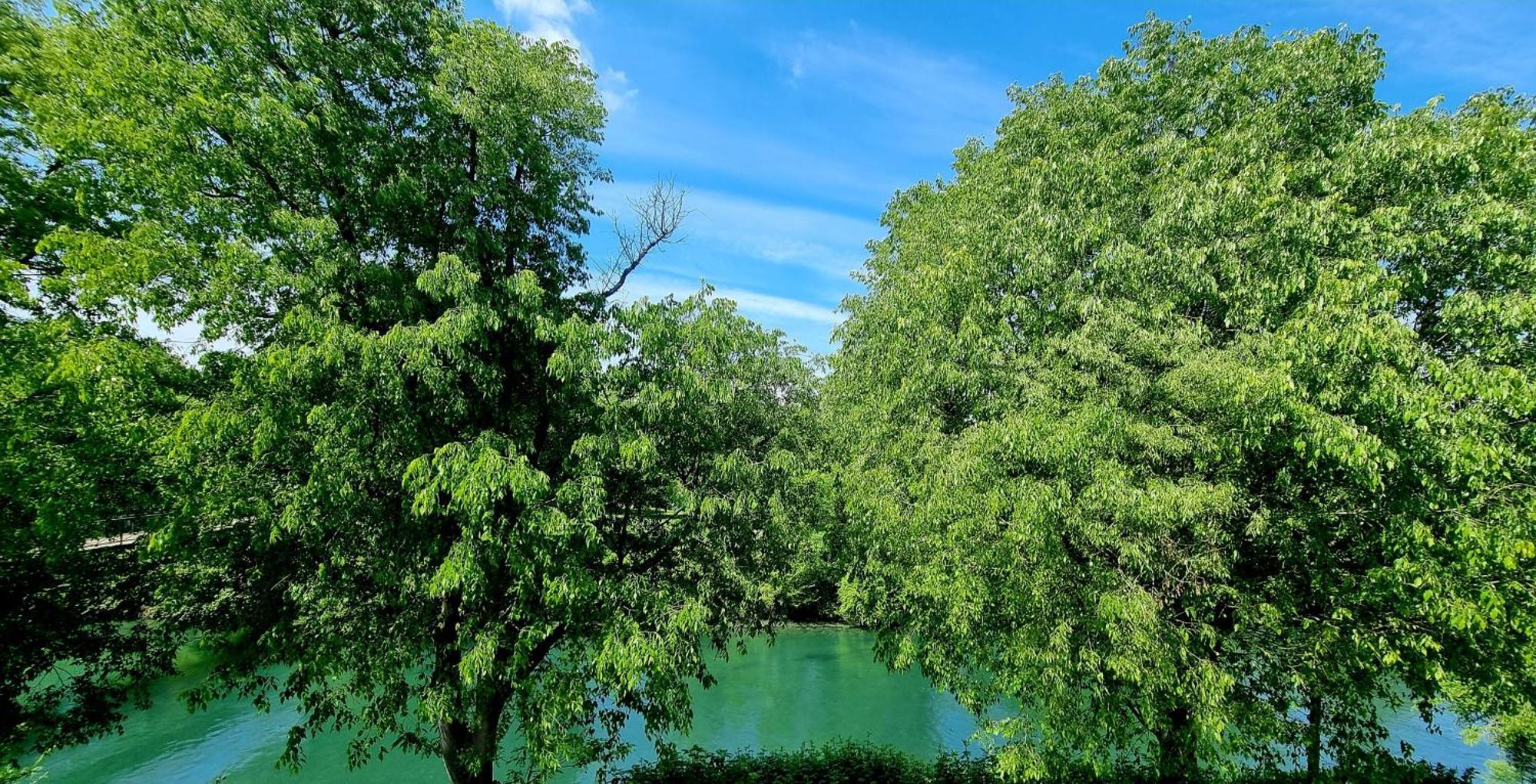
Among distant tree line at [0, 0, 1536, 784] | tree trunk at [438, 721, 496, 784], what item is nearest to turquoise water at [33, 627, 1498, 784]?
tree trunk at [438, 721, 496, 784]

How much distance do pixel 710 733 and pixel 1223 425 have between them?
1439 cm

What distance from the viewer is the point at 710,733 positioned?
16469mm

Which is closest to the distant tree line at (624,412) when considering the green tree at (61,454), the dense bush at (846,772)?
the green tree at (61,454)

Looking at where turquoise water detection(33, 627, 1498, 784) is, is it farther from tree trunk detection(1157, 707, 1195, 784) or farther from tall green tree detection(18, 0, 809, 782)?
tall green tree detection(18, 0, 809, 782)

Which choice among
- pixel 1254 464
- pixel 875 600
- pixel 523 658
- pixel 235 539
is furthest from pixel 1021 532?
pixel 235 539

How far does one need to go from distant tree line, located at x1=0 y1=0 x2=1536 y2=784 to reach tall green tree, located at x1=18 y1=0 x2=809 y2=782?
6 cm

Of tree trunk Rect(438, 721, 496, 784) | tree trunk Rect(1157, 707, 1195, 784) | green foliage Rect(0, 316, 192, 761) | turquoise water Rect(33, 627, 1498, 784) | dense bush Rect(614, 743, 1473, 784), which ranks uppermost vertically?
green foliage Rect(0, 316, 192, 761)

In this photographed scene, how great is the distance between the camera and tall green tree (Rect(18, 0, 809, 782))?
604cm

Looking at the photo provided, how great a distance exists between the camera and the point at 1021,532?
7227 mm

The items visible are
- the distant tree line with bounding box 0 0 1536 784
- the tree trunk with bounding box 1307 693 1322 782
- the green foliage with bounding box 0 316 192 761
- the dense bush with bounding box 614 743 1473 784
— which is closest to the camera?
the green foliage with bounding box 0 316 192 761

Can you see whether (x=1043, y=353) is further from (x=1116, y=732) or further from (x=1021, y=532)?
(x=1116, y=732)

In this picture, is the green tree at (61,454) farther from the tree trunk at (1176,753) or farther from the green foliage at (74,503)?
the tree trunk at (1176,753)

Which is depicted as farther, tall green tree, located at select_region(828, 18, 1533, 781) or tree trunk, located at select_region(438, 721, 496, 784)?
tree trunk, located at select_region(438, 721, 496, 784)

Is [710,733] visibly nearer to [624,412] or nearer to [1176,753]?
[1176,753]
